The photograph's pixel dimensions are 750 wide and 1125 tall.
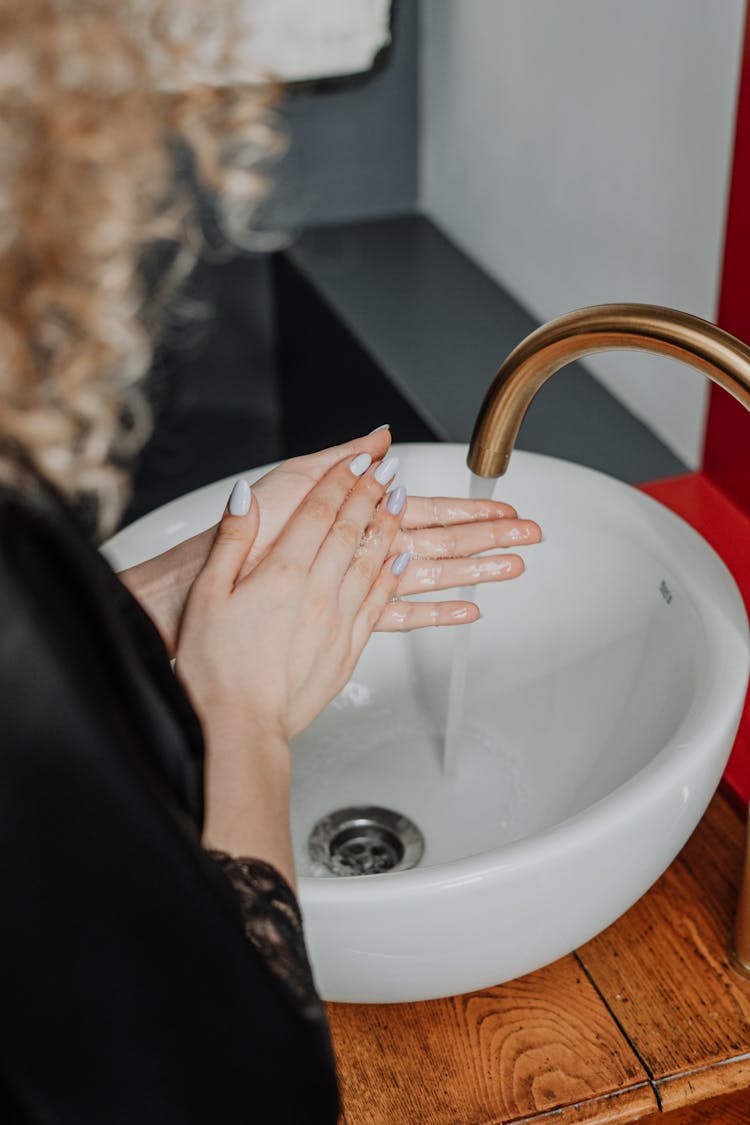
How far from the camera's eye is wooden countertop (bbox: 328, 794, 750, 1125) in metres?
0.82

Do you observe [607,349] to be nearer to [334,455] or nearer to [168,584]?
[334,455]

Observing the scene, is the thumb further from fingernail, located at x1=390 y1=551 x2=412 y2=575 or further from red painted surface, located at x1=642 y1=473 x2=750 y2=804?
red painted surface, located at x1=642 y1=473 x2=750 y2=804

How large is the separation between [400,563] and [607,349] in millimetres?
228

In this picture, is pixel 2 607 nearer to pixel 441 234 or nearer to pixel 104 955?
pixel 104 955

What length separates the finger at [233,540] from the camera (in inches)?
33.9

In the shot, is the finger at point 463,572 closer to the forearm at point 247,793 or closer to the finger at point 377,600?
the finger at point 377,600

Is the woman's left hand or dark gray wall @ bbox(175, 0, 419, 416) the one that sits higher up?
the woman's left hand

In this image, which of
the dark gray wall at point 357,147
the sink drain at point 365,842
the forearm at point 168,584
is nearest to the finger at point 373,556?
the forearm at point 168,584

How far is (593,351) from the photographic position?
86cm

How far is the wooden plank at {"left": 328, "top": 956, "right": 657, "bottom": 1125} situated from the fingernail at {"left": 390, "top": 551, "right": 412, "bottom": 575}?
1.01 ft

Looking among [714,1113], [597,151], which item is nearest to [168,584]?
[714,1113]

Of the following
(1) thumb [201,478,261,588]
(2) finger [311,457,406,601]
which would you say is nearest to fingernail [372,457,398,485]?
(2) finger [311,457,406,601]

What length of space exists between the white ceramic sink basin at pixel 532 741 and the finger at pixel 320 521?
176 mm

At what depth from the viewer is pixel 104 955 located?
55 centimetres
